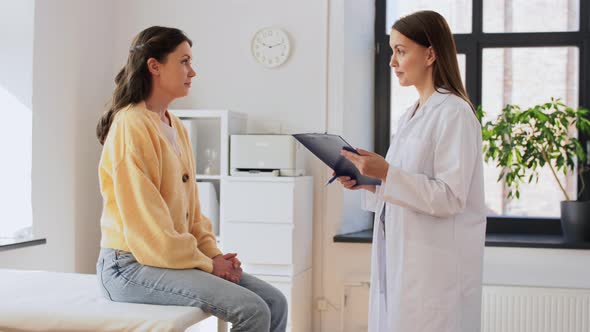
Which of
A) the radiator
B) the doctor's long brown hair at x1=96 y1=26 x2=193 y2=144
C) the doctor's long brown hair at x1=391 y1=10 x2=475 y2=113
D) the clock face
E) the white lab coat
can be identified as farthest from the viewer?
the clock face

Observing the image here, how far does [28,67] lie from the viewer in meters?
3.83

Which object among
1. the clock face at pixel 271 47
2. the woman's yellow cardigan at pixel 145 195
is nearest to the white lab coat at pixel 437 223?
the woman's yellow cardigan at pixel 145 195

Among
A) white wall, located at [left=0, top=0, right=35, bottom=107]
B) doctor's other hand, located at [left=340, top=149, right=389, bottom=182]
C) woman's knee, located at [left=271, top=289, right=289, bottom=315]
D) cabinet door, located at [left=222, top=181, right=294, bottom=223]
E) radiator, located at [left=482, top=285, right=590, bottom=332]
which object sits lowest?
radiator, located at [left=482, top=285, right=590, bottom=332]

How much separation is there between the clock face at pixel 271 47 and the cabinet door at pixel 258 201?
78 centimetres

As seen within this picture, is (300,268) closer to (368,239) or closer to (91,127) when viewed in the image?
(368,239)

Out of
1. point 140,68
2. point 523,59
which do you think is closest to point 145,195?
point 140,68

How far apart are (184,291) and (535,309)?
233cm

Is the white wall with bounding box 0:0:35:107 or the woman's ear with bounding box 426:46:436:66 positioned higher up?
the white wall with bounding box 0:0:35:107

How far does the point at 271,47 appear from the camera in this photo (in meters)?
4.44

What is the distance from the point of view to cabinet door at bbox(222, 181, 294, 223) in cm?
402

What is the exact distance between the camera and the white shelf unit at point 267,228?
13.2ft

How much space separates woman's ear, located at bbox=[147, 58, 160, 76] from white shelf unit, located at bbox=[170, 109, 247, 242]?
5.71 ft

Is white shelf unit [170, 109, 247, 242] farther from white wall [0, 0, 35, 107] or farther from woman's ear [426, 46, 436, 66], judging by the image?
woman's ear [426, 46, 436, 66]

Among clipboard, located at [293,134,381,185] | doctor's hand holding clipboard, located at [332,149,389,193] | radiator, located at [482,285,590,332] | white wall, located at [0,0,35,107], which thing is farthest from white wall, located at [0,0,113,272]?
radiator, located at [482,285,590,332]
